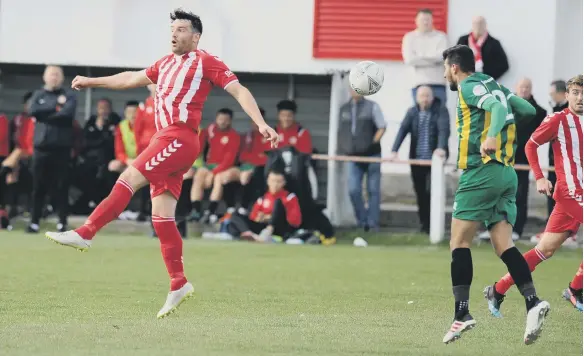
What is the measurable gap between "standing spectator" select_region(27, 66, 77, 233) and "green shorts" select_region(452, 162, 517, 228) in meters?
10.4

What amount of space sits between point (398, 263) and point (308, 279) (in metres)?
2.47

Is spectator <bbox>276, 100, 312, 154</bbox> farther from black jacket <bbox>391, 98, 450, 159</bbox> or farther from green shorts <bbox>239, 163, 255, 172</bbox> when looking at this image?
black jacket <bbox>391, 98, 450, 159</bbox>

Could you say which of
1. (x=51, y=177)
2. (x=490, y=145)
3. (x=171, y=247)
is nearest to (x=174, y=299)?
(x=171, y=247)

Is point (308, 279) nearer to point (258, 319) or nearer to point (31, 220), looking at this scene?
point (258, 319)

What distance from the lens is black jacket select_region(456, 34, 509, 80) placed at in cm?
1922

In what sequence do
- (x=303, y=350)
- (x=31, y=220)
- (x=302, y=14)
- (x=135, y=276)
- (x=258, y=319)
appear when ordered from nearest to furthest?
1. (x=303, y=350)
2. (x=258, y=319)
3. (x=135, y=276)
4. (x=31, y=220)
5. (x=302, y=14)

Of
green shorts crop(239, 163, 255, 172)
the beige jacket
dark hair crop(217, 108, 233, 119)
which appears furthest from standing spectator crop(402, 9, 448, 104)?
dark hair crop(217, 108, 233, 119)

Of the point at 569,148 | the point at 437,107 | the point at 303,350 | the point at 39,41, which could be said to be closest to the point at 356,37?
the point at 437,107

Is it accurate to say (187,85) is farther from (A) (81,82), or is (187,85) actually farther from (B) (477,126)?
(B) (477,126)

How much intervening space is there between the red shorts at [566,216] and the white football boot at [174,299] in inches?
127

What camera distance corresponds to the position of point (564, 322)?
952 cm

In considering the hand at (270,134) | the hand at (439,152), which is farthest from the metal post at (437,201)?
the hand at (270,134)

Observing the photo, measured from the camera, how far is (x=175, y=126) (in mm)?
9258

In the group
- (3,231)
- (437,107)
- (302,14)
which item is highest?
(302,14)
